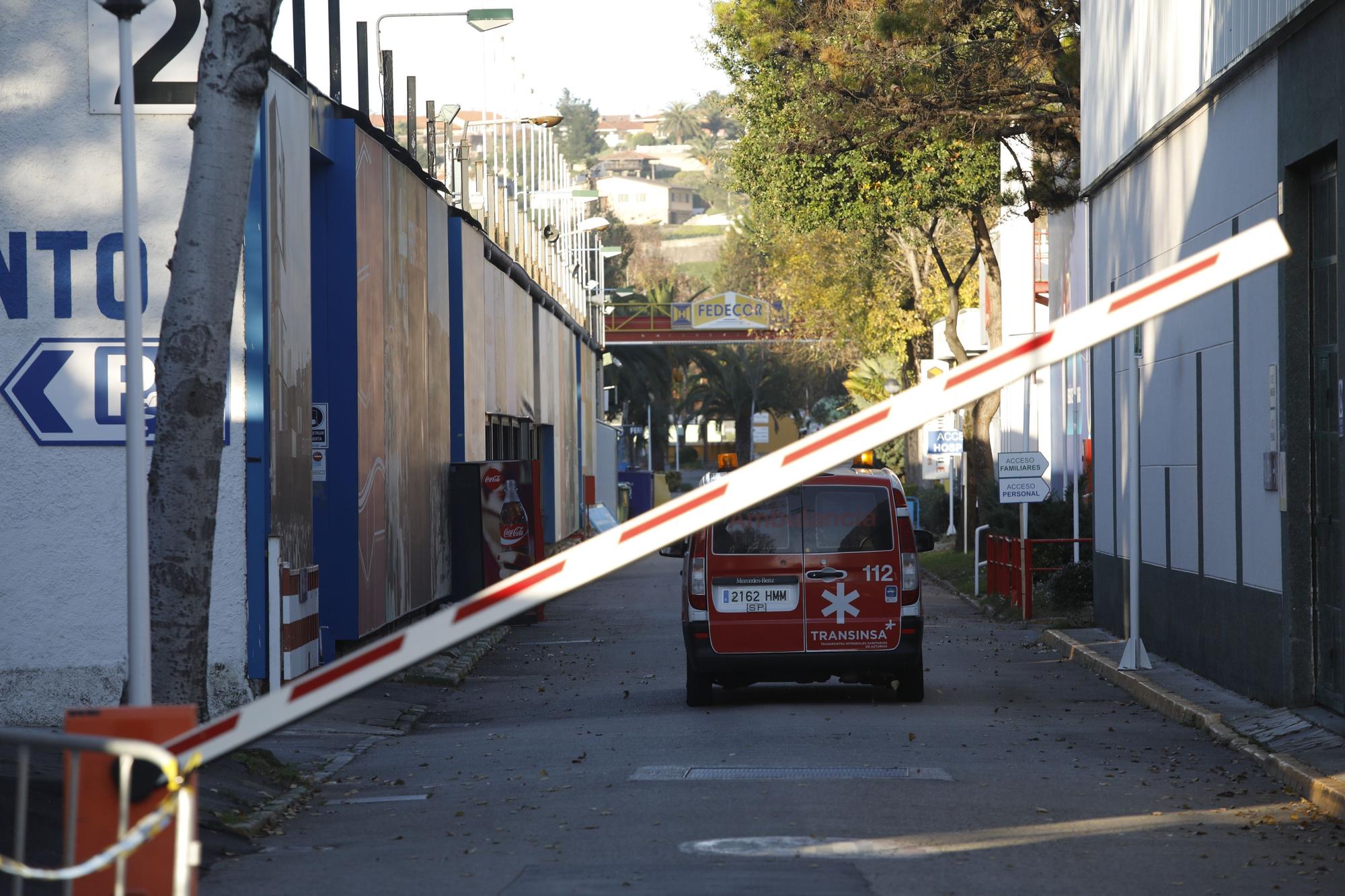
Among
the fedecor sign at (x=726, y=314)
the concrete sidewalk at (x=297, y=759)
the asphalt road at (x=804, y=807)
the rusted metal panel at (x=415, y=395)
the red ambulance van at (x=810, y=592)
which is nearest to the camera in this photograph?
the asphalt road at (x=804, y=807)

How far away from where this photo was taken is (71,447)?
14023mm

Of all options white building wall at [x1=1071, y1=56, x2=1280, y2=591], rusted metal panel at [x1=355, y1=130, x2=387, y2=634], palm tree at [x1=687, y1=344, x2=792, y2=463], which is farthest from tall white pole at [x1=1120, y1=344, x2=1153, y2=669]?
palm tree at [x1=687, y1=344, x2=792, y2=463]

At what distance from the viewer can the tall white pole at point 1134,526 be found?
627 inches

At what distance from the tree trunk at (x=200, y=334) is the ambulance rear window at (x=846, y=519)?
5.82m

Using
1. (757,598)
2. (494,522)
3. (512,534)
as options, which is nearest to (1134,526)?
(757,598)

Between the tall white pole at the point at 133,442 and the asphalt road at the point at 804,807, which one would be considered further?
the tall white pole at the point at 133,442

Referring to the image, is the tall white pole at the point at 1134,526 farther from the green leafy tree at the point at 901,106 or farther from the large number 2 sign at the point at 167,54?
the large number 2 sign at the point at 167,54

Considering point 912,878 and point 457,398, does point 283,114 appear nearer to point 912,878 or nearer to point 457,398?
point 912,878

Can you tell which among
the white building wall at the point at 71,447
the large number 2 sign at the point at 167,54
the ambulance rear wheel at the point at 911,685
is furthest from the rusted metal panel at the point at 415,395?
the ambulance rear wheel at the point at 911,685

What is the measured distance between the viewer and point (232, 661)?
1389 centimetres

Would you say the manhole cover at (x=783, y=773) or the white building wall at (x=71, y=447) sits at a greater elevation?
the white building wall at (x=71, y=447)

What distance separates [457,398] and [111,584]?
1251 centimetres

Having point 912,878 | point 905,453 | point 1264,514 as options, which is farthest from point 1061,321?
point 905,453

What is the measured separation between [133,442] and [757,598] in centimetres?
604
